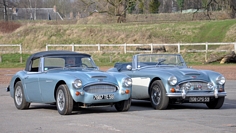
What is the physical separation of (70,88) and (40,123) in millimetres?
1300

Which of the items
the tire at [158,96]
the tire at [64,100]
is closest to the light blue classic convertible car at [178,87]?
the tire at [158,96]

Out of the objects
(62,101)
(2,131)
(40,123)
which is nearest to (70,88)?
(62,101)

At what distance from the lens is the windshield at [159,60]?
14.2 meters

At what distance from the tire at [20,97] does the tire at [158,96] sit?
9.98ft

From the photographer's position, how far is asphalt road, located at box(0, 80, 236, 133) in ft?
30.0

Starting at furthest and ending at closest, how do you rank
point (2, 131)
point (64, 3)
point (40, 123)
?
point (64, 3), point (40, 123), point (2, 131)

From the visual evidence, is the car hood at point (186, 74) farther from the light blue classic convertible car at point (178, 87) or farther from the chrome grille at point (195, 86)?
the chrome grille at point (195, 86)

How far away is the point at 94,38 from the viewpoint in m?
55.6

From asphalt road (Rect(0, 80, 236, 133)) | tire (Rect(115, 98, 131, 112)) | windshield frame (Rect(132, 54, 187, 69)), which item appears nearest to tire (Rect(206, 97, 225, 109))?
asphalt road (Rect(0, 80, 236, 133))

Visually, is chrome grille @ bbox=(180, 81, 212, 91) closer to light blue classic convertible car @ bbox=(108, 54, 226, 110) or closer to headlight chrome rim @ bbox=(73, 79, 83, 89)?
light blue classic convertible car @ bbox=(108, 54, 226, 110)

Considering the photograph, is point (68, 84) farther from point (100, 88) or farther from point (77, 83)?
point (100, 88)

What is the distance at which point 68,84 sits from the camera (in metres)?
11.2

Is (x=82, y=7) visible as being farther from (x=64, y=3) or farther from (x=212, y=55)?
(x=64, y=3)

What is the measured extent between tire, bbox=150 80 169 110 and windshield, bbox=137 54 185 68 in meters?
1.62
